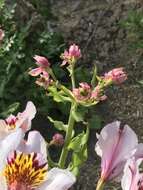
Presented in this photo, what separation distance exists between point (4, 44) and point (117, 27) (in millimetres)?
825


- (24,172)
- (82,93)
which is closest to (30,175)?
(24,172)

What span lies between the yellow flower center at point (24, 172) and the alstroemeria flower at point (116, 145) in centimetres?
11

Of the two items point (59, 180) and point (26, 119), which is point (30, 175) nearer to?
point (59, 180)

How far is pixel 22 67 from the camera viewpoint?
3.11 meters

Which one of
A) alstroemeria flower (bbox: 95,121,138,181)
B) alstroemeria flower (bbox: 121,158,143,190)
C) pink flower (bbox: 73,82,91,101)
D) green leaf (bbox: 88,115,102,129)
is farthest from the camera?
green leaf (bbox: 88,115,102,129)

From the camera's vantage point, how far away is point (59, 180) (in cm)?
88

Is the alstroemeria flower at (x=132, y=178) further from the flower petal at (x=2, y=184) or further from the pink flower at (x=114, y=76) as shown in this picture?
the pink flower at (x=114, y=76)

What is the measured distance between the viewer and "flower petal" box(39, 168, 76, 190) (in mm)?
876

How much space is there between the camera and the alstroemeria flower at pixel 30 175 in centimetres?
88

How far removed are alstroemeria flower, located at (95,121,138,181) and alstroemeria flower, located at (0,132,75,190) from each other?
0.10 metres

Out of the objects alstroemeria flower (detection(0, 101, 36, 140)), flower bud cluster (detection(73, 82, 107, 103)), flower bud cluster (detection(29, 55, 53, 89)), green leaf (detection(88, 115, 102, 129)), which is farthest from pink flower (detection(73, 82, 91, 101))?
green leaf (detection(88, 115, 102, 129))

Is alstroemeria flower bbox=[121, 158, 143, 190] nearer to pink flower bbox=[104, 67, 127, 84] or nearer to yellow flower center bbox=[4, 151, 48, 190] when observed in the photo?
yellow flower center bbox=[4, 151, 48, 190]

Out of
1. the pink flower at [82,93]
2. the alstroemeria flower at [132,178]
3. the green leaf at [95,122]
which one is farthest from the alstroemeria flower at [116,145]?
the green leaf at [95,122]

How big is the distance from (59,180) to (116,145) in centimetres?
14
